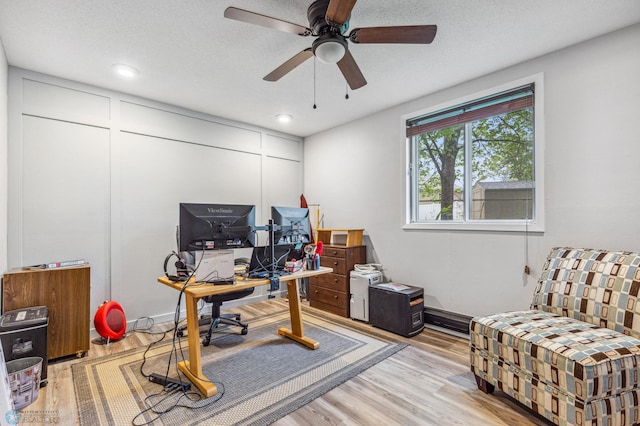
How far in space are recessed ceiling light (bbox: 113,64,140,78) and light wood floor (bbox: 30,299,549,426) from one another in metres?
2.56

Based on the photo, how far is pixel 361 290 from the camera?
11.3ft

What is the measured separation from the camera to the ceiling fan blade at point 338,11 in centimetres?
151

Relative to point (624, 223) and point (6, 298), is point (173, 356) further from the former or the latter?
point (624, 223)

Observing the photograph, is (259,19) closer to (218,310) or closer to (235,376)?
(235,376)

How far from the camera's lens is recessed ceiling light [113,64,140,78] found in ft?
8.63

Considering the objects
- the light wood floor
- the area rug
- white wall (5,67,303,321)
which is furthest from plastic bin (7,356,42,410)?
white wall (5,67,303,321)

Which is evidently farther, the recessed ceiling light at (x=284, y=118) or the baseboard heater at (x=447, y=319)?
the recessed ceiling light at (x=284, y=118)

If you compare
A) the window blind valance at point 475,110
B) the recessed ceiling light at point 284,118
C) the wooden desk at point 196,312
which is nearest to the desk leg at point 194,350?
the wooden desk at point 196,312

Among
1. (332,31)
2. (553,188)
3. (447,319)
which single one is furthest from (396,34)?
(447,319)

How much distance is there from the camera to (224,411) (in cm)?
184

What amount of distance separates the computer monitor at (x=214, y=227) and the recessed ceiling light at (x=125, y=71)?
1562mm

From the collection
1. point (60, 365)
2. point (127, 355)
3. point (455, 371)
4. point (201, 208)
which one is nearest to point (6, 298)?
point (60, 365)

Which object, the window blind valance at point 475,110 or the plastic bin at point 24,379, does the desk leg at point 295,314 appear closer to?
the plastic bin at point 24,379

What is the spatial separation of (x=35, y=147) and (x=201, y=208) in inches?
77.9
